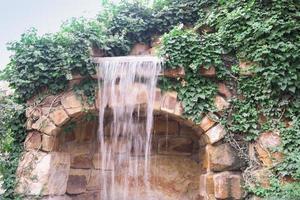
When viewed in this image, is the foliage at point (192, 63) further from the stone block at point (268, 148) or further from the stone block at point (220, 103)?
the stone block at point (268, 148)

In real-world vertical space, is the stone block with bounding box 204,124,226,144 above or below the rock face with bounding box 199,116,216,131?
below

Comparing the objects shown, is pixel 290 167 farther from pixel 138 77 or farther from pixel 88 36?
pixel 88 36

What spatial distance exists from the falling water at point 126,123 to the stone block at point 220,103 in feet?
2.30

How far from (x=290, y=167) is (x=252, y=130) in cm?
52

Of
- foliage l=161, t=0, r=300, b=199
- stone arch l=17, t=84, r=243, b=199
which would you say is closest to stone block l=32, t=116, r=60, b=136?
stone arch l=17, t=84, r=243, b=199

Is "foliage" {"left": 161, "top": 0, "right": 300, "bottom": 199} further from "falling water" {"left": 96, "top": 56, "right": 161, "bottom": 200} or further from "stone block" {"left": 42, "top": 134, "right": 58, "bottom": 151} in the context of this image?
"stone block" {"left": 42, "top": 134, "right": 58, "bottom": 151}

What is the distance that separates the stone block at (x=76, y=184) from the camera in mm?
4305

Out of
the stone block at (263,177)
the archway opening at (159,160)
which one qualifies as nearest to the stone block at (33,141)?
the archway opening at (159,160)

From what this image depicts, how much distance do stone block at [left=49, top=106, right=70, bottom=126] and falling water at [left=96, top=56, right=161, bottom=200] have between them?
40 centimetres

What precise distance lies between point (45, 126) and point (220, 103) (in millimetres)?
1959

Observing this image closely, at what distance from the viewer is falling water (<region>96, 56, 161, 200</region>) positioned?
3.84 meters

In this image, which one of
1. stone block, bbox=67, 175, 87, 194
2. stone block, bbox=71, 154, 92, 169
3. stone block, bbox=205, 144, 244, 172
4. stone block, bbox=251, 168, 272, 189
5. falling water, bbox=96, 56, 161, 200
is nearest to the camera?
stone block, bbox=251, 168, 272, 189

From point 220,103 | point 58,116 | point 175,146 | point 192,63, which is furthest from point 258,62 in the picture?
point 58,116

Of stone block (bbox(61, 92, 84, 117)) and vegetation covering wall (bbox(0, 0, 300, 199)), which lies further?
stone block (bbox(61, 92, 84, 117))
